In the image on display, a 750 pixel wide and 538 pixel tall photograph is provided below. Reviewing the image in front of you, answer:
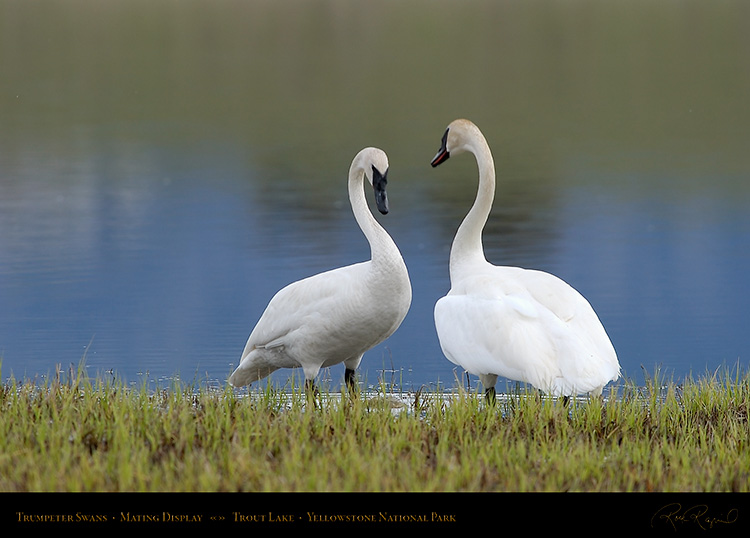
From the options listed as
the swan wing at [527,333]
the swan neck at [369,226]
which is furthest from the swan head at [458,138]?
the swan wing at [527,333]

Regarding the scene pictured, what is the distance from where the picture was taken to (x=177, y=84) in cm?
4881

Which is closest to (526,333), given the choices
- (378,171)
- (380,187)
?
(380,187)

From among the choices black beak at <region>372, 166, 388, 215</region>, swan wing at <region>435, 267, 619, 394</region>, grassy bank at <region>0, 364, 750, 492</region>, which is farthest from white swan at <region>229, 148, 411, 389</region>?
grassy bank at <region>0, 364, 750, 492</region>

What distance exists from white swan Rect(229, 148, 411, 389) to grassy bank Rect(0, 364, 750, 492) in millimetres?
591

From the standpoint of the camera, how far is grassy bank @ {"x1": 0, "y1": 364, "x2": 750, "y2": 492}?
203 inches

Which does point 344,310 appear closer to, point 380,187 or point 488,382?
point 380,187

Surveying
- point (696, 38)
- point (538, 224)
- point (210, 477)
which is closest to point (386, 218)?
point (538, 224)

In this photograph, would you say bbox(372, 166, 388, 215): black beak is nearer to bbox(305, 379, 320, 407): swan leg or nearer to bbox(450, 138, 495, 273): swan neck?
bbox(450, 138, 495, 273): swan neck

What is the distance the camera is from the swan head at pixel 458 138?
884 cm

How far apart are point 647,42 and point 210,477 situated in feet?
193

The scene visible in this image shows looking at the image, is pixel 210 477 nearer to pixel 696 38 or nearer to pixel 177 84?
pixel 177 84

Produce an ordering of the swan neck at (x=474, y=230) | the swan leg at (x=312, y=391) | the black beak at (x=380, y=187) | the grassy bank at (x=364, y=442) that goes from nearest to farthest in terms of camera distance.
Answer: the grassy bank at (x=364, y=442) → the swan leg at (x=312, y=391) → the black beak at (x=380, y=187) → the swan neck at (x=474, y=230)
